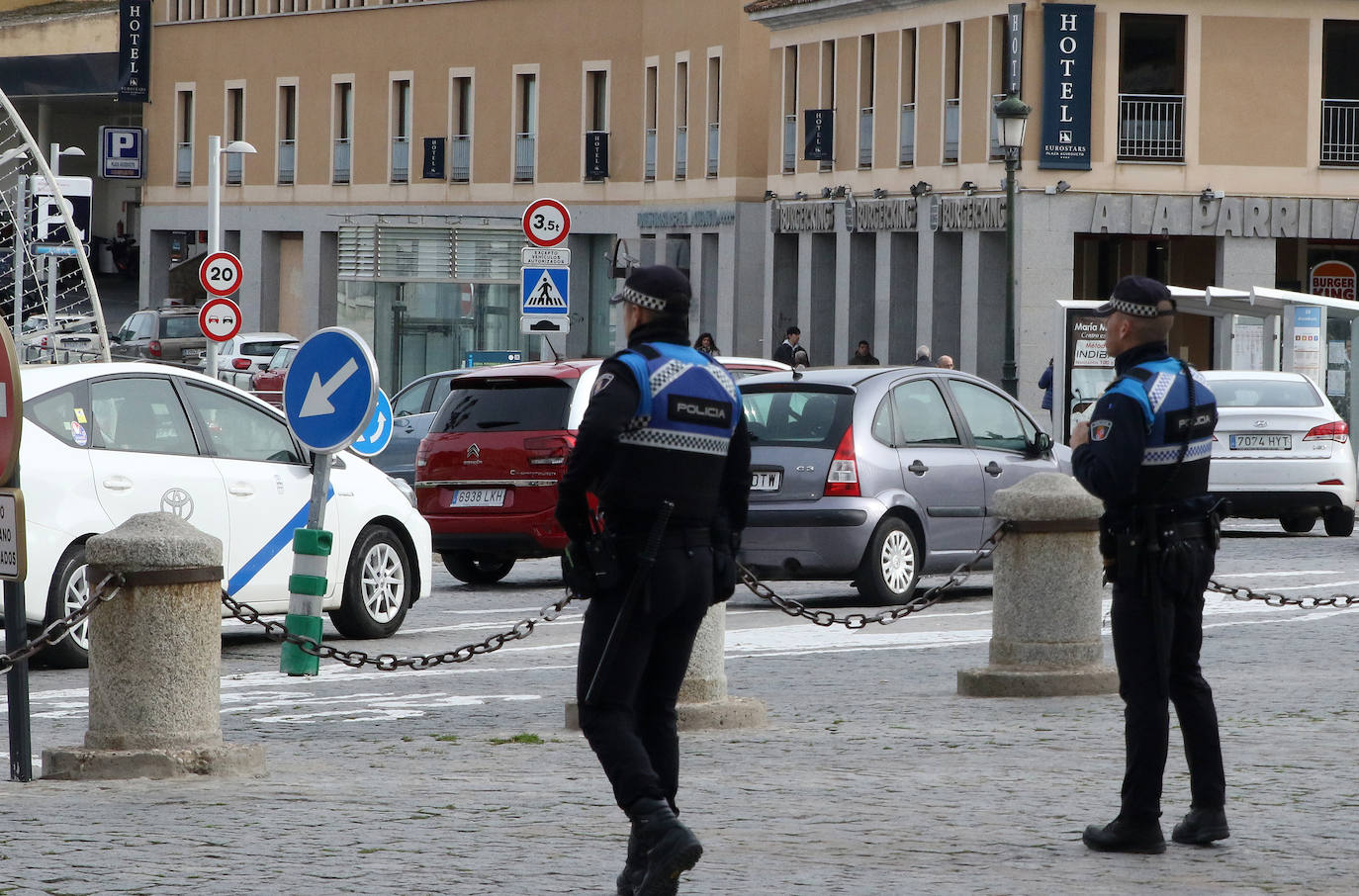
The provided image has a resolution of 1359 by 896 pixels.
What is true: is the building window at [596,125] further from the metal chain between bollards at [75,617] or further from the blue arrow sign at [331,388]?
the metal chain between bollards at [75,617]

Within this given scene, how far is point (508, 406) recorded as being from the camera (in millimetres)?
18672

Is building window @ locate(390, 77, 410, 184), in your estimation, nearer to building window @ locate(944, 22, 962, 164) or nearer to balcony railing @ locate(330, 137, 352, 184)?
balcony railing @ locate(330, 137, 352, 184)

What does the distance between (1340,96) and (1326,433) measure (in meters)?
21.4

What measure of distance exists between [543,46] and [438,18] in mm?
3922

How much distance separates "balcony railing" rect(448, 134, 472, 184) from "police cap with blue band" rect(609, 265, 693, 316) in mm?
57428

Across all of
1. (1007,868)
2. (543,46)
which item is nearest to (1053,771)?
(1007,868)

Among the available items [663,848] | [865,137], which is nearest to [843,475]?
[663,848]

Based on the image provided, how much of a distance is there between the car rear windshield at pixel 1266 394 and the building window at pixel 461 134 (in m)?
40.9

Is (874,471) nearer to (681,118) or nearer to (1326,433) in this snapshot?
(1326,433)

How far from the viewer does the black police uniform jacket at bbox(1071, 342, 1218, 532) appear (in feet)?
25.0

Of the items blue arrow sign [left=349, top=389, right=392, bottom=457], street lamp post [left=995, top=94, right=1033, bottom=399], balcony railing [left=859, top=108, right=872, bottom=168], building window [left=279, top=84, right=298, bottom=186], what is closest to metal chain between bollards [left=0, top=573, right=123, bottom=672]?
blue arrow sign [left=349, top=389, right=392, bottom=457]

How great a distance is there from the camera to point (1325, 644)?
47.5ft

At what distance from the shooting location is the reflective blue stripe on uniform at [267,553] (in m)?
13.9

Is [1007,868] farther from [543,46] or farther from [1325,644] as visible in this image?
[543,46]
